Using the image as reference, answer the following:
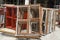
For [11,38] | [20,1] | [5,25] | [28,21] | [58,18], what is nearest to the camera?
[28,21]

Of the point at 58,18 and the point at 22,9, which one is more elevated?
the point at 22,9

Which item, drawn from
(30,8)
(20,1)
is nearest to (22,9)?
(30,8)

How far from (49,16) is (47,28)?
663 millimetres

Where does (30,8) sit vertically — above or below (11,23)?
above

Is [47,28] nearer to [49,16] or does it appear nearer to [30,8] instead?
[49,16]

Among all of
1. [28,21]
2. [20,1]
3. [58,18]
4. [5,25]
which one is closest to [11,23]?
[5,25]

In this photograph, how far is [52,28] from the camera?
9.57 meters

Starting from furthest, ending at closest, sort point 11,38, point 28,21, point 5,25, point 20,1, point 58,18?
point 20,1 → point 58,18 → point 5,25 → point 11,38 → point 28,21

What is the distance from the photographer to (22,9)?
883 cm

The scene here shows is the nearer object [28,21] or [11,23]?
[28,21]

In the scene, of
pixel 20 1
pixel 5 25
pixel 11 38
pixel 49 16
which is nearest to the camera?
pixel 11 38

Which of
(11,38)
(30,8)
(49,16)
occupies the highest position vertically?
(30,8)

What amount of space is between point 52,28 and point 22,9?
79.0 inches

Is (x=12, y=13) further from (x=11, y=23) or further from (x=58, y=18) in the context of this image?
(x=58, y=18)
